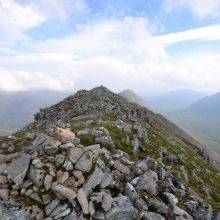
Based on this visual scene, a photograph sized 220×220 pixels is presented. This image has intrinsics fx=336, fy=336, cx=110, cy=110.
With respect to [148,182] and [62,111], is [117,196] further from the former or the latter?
[62,111]

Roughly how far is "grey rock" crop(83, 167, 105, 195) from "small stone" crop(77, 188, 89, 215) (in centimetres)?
50

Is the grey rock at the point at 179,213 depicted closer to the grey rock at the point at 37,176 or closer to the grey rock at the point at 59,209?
the grey rock at the point at 59,209

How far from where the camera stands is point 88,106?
7900cm

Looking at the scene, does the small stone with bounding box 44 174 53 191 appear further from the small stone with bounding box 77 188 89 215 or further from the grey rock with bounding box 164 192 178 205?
the grey rock with bounding box 164 192 178 205

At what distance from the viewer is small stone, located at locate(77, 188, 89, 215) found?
80.9ft

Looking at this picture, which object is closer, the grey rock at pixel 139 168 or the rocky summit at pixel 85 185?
the rocky summit at pixel 85 185

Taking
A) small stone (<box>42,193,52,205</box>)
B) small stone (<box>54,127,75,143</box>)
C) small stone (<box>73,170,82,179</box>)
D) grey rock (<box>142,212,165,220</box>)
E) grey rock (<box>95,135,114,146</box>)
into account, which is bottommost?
grey rock (<box>142,212,165,220</box>)

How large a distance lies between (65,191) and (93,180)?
104 inches

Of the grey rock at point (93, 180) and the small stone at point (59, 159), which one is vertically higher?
the small stone at point (59, 159)

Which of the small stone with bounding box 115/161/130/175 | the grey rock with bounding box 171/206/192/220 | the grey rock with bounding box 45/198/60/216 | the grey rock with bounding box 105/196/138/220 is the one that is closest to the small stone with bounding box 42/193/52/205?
the grey rock with bounding box 45/198/60/216

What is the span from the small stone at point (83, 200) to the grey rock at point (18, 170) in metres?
4.82

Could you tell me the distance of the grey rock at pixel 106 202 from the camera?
82.4 ft

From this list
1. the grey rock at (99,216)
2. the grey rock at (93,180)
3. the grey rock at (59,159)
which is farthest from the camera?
the grey rock at (59,159)

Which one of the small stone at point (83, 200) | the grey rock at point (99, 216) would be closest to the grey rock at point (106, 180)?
the small stone at point (83, 200)
